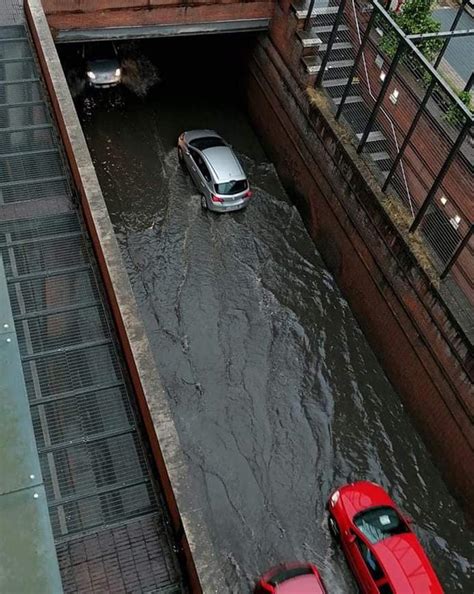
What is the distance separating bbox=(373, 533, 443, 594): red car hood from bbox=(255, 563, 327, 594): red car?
4.32ft

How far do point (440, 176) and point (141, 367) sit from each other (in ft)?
26.2

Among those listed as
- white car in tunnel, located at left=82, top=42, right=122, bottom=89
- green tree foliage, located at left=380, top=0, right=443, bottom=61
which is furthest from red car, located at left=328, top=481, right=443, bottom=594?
white car in tunnel, located at left=82, top=42, right=122, bottom=89

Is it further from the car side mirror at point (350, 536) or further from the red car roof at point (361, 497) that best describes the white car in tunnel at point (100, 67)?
the car side mirror at point (350, 536)

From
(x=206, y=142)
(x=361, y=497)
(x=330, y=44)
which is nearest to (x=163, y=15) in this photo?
(x=206, y=142)

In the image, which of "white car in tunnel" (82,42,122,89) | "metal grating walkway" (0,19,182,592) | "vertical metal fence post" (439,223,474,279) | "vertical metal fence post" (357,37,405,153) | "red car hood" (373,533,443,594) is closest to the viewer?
"metal grating walkway" (0,19,182,592)

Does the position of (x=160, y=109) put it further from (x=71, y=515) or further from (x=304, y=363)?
(x=71, y=515)

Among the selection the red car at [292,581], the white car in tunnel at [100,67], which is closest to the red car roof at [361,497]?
the red car at [292,581]

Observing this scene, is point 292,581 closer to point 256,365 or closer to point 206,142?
point 256,365

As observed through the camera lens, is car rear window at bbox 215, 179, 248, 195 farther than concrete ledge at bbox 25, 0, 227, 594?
Yes

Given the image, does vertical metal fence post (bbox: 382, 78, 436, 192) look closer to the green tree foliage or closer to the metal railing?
the metal railing

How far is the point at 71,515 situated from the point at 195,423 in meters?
6.34

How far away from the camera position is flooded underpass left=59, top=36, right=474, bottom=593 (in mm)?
13430

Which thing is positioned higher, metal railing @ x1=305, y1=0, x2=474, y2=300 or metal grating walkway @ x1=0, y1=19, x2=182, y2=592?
metal railing @ x1=305, y1=0, x2=474, y2=300

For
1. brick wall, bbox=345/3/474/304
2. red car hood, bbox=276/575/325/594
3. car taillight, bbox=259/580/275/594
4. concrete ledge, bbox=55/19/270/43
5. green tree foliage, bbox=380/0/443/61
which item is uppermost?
green tree foliage, bbox=380/0/443/61
